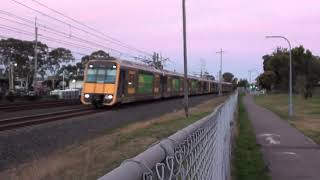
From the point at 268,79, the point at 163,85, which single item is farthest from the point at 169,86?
the point at 268,79

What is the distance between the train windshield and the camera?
128 feet

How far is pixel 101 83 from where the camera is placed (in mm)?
39188

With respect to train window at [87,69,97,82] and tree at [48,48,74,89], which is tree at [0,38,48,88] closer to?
tree at [48,48,74,89]

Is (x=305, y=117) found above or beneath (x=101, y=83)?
beneath

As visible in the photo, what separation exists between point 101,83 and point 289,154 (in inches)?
817

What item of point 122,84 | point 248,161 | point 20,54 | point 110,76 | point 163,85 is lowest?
point 248,161

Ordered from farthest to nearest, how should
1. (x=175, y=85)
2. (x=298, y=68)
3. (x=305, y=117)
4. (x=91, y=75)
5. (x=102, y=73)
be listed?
(x=298, y=68) < (x=175, y=85) < (x=305, y=117) < (x=91, y=75) < (x=102, y=73)

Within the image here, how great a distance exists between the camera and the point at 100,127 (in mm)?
24188

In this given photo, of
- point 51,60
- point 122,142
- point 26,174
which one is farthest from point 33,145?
point 51,60

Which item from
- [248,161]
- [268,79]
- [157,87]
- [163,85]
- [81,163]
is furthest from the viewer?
[268,79]

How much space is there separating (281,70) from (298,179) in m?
116

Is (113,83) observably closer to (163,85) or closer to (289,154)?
(289,154)

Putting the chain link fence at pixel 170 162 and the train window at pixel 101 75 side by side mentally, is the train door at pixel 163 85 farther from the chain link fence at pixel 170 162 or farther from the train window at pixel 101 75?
the chain link fence at pixel 170 162

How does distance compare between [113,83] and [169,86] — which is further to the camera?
[169,86]
